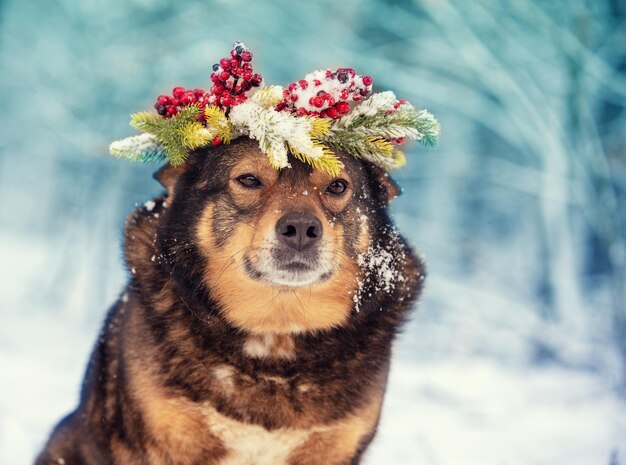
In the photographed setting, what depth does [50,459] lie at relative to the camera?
327cm

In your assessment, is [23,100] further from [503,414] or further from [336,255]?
[336,255]

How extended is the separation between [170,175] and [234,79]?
540 mm

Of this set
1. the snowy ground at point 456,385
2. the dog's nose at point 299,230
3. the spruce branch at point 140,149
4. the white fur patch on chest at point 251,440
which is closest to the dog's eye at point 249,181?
the dog's nose at point 299,230

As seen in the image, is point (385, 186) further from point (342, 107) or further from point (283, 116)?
point (283, 116)

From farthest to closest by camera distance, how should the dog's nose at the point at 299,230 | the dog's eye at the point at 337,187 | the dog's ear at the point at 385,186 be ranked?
1. the dog's ear at the point at 385,186
2. the dog's eye at the point at 337,187
3. the dog's nose at the point at 299,230

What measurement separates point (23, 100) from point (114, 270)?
3187mm

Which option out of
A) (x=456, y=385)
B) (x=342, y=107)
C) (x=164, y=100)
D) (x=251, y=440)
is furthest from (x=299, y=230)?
(x=456, y=385)

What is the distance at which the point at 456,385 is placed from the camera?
24.1ft

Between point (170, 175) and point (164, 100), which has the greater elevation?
point (164, 100)

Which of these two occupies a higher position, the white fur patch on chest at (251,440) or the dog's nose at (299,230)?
the dog's nose at (299,230)

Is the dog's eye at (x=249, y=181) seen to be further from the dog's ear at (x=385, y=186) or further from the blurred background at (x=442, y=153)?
the blurred background at (x=442, y=153)

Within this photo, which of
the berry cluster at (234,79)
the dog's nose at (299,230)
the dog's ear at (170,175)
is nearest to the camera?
the dog's nose at (299,230)

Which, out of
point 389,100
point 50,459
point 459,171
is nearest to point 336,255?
point 389,100

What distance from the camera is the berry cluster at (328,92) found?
8.68ft
